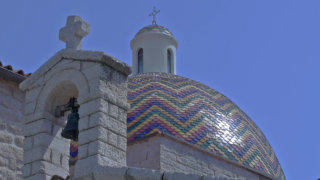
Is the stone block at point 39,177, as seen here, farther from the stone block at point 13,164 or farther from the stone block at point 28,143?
the stone block at point 13,164

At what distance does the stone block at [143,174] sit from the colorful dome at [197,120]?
459 centimetres

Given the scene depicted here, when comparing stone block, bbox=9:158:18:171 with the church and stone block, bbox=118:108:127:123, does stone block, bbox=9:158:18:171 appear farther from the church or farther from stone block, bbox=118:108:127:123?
stone block, bbox=118:108:127:123

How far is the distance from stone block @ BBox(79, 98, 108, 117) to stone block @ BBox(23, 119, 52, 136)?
46 cm

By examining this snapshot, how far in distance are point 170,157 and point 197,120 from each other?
153 cm

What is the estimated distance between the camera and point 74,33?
601cm

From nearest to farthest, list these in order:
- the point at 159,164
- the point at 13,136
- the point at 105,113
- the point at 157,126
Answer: the point at 105,113
the point at 13,136
the point at 159,164
the point at 157,126

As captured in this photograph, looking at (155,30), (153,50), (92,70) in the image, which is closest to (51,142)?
(92,70)

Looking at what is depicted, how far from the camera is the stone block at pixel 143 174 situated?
15.9ft

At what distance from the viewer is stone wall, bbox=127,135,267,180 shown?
916 cm

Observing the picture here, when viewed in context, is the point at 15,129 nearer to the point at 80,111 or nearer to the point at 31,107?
the point at 31,107

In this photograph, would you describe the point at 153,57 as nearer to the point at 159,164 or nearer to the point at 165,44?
the point at 165,44

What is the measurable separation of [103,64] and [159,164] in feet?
12.3

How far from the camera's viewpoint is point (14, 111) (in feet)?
23.5

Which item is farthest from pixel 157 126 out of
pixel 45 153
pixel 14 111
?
pixel 45 153
